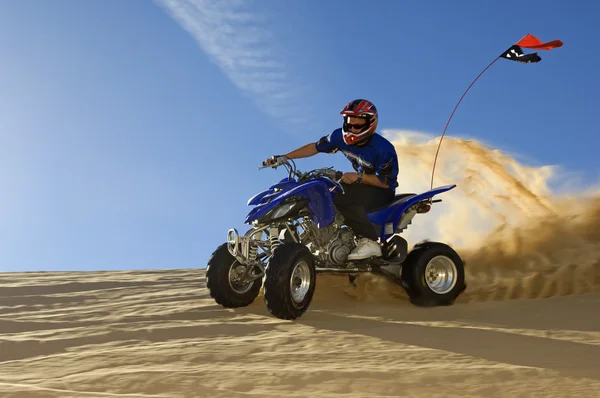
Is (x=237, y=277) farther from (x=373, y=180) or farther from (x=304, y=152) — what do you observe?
(x=373, y=180)

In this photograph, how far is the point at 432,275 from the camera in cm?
779

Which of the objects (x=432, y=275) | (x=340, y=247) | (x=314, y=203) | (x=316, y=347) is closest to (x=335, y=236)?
(x=340, y=247)

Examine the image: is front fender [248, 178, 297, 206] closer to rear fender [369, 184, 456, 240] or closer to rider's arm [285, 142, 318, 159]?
rider's arm [285, 142, 318, 159]

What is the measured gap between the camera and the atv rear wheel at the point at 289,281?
604 centimetres

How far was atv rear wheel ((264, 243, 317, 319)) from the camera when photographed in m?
6.04

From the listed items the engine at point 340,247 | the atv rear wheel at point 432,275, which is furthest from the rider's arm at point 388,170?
the atv rear wheel at point 432,275

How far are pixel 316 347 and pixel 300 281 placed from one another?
5.55 feet

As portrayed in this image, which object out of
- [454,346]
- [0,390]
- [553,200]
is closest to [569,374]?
[454,346]

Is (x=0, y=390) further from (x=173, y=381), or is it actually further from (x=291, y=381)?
(x=291, y=381)

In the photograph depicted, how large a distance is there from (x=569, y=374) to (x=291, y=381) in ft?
5.21

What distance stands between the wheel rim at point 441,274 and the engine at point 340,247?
3.77 feet

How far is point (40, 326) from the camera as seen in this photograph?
21.5 ft

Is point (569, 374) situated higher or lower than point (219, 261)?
lower

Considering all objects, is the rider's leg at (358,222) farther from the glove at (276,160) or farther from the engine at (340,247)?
the glove at (276,160)
